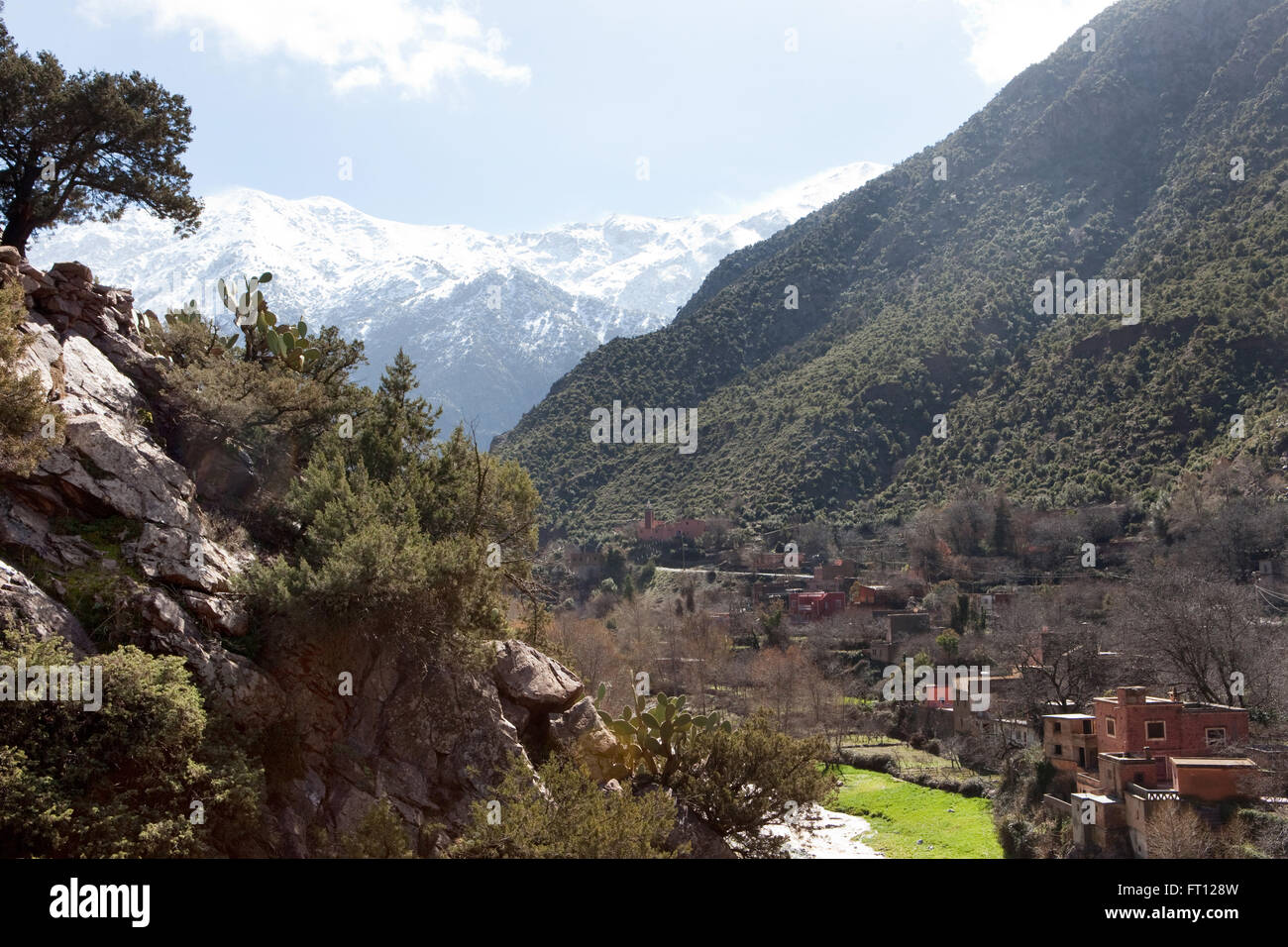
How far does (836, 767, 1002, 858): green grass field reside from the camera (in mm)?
28344

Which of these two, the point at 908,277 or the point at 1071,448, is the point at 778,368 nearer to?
the point at 908,277

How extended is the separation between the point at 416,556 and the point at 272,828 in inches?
142

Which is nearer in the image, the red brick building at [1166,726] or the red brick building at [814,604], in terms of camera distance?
the red brick building at [1166,726]

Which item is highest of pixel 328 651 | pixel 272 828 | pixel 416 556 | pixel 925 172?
pixel 925 172

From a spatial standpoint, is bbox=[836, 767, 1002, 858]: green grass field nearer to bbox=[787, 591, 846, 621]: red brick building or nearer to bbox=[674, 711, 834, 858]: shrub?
bbox=[674, 711, 834, 858]: shrub

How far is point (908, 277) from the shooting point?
9444 centimetres

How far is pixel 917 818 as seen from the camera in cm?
3228

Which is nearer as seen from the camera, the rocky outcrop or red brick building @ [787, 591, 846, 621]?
the rocky outcrop

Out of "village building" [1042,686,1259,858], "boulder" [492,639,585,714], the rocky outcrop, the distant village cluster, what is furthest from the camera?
the distant village cluster

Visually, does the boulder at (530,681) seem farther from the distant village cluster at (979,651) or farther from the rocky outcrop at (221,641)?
the distant village cluster at (979,651)

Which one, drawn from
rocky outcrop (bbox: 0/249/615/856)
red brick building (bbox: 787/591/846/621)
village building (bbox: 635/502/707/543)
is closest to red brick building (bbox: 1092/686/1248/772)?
rocky outcrop (bbox: 0/249/615/856)

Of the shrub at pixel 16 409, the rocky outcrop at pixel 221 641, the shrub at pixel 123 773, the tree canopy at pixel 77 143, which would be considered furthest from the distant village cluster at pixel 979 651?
the tree canopy at pixel 77 143

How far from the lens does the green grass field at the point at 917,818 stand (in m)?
28.3
